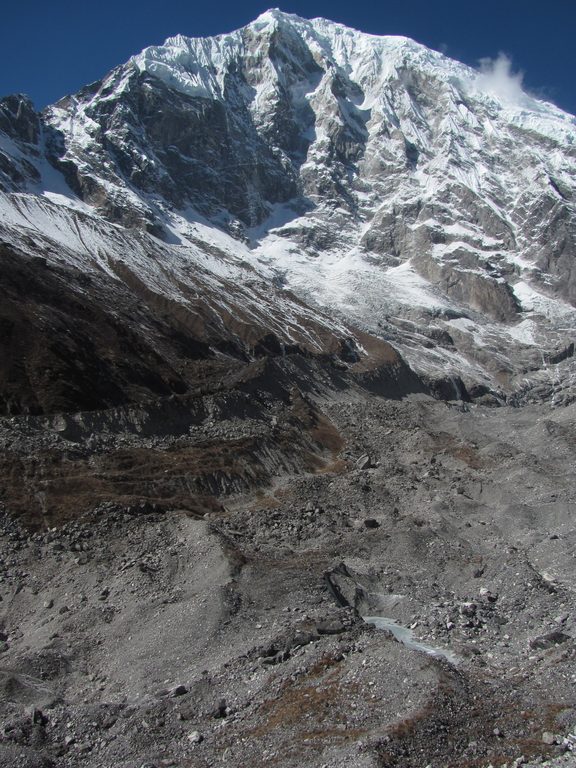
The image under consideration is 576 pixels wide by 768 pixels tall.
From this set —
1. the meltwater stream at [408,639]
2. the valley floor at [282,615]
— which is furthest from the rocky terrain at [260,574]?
the meltwater stream at [408,639]

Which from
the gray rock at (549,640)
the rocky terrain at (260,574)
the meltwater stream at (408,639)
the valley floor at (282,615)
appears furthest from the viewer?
the gray rock at (549,640)

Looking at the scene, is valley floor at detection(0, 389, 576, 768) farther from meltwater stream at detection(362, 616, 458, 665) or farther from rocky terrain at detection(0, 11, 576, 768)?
meltwater stream at detection(362, 616, 458, 665)

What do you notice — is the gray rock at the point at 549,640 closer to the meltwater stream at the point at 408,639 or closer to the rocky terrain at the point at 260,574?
the rocky terrain at the point at 260,574

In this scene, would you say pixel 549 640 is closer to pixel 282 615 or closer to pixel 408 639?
pixel 408 639

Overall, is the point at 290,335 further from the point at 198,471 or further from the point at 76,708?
the point at 76,708

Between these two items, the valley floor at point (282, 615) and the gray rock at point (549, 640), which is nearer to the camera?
the valley floor at point (282, 615)

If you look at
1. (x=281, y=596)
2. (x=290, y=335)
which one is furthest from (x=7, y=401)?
(x=290, y=335)

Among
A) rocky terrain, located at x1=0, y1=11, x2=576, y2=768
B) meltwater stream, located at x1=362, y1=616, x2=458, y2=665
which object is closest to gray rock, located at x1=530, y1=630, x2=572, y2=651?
rocky terrain, located at x1=0, y1=11, x2=576, y2=768

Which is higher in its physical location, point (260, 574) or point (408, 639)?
point (260, 574)

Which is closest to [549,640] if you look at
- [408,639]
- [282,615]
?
[408,639]
